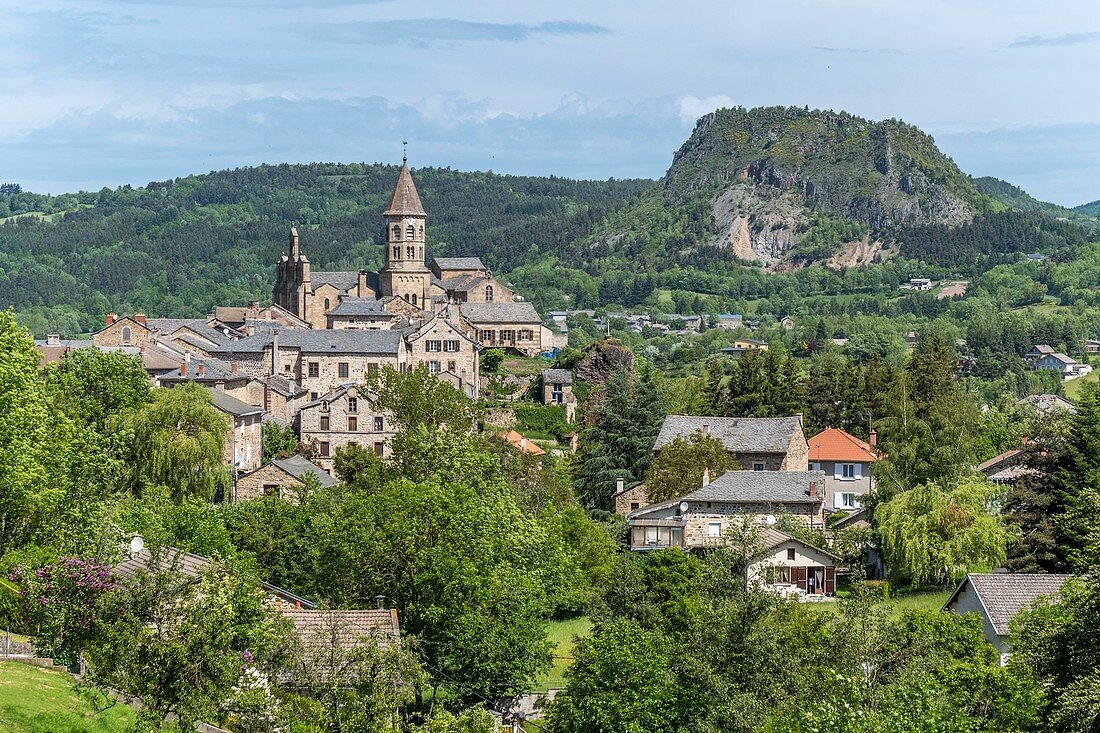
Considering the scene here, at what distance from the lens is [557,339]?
4665 inches

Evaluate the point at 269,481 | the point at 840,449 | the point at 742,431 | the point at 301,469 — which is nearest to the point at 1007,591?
the point at 742,431

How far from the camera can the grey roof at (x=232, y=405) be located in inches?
2776

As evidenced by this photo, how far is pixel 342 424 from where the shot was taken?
78938mm

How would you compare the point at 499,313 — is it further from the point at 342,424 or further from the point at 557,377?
the point at 342,424

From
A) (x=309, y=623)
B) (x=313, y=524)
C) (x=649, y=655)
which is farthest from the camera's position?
(x=313, y=524)

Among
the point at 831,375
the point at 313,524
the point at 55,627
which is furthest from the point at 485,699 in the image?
the point at 831,375

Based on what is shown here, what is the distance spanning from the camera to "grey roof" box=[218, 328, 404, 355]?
297 feet

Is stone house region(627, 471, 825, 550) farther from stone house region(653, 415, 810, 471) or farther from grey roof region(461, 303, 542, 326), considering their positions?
grey roof region(461, 303, 542, 326)

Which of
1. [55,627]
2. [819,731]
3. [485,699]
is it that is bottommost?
[485,699]

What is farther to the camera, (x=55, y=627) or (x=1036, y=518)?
(x=1036, y=518)

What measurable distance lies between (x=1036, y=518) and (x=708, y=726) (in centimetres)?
2590

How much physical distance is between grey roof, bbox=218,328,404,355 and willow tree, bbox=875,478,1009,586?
4133 cm

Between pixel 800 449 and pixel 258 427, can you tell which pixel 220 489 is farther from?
pixel 800 449

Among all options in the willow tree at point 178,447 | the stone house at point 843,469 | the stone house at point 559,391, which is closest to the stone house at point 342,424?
the willow tree at point 178,447
